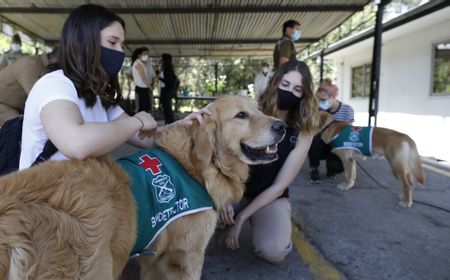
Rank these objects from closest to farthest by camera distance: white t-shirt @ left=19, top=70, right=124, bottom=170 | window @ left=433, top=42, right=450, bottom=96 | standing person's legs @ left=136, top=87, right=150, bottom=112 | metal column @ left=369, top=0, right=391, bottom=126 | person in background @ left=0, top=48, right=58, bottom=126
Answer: white t-shirt @ left=19, top=70, right=124, bottom=170 < person in background @ left=0, top=48, right=58, bottom=126 < metal column @ left=369, top=0, right=391, bottom=126 < window @ left=433, top=42, right=450, bottom=96 < standing person's legs @ left=136, top=87, right=150, bottom=112

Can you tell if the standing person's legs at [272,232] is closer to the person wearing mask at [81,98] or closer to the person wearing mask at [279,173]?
the person wearing mask at [279,173]

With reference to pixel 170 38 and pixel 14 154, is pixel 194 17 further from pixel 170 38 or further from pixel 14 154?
pixel 14 154

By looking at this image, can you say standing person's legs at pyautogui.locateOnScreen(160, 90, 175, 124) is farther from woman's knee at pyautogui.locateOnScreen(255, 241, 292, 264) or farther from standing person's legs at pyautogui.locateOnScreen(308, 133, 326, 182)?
woman's knee at pyautogui.locateOnScreen(255, 241, 292, 264)

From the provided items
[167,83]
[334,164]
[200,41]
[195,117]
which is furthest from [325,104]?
[200,41]

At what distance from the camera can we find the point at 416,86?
448 inches

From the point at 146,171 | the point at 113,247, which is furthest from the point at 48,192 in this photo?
the point at 146,171

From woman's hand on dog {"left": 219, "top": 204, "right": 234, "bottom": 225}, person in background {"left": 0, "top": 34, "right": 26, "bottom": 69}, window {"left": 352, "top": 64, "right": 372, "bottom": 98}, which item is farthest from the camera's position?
window {"left": 352, "top": 64, "right": 372, "bottom": 98}

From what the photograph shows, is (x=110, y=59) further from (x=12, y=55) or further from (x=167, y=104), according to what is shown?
(x=167, y=104)

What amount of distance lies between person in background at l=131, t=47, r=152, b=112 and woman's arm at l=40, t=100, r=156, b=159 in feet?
28.4

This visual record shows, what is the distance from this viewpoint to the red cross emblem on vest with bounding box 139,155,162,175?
202 cm

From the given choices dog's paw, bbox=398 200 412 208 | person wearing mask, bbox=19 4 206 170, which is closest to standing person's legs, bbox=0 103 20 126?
person wearing mask, bbox=19 4 206 170

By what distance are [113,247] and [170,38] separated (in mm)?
12723

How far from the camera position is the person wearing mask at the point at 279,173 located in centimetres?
302

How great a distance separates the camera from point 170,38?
13586 millimetres
